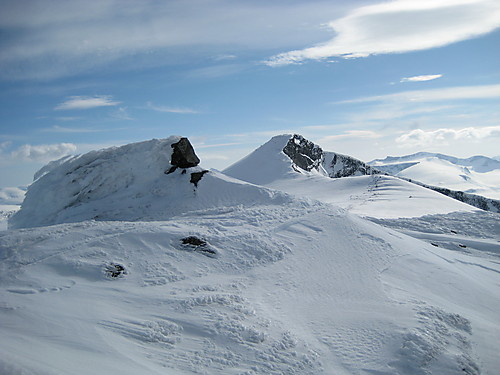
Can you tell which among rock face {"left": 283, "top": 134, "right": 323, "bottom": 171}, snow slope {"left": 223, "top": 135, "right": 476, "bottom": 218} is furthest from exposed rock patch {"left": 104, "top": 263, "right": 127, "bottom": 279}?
rock face {"left": 283, "top": 134, "right": 323, "bottom": 171}

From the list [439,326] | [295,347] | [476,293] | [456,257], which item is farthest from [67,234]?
[456,257]

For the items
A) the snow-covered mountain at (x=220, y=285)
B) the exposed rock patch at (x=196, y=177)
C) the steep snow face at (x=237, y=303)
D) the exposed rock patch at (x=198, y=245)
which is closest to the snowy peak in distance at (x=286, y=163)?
the exposed rock patch at (x=196, y=177)

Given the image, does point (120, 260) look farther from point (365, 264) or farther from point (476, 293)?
point (476, 293)

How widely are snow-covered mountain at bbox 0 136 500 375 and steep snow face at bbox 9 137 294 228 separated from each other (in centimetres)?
9

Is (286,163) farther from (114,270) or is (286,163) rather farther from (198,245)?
(114,270)

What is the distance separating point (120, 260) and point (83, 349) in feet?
14.9

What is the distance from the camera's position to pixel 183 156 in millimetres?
20500

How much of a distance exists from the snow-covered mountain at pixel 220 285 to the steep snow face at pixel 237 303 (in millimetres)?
45

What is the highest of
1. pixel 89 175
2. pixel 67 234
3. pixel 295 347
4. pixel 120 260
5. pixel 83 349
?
pixel 89 175

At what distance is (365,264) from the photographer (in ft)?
42.0

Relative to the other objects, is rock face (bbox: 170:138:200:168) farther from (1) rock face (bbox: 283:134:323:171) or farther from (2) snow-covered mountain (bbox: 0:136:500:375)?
(1) rock face (bbox: 283:134:323:171)

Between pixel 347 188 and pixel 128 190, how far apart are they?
2999cm

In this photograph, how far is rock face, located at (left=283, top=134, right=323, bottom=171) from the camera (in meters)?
63.0

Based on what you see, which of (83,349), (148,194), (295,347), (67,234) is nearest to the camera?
(83,349)
